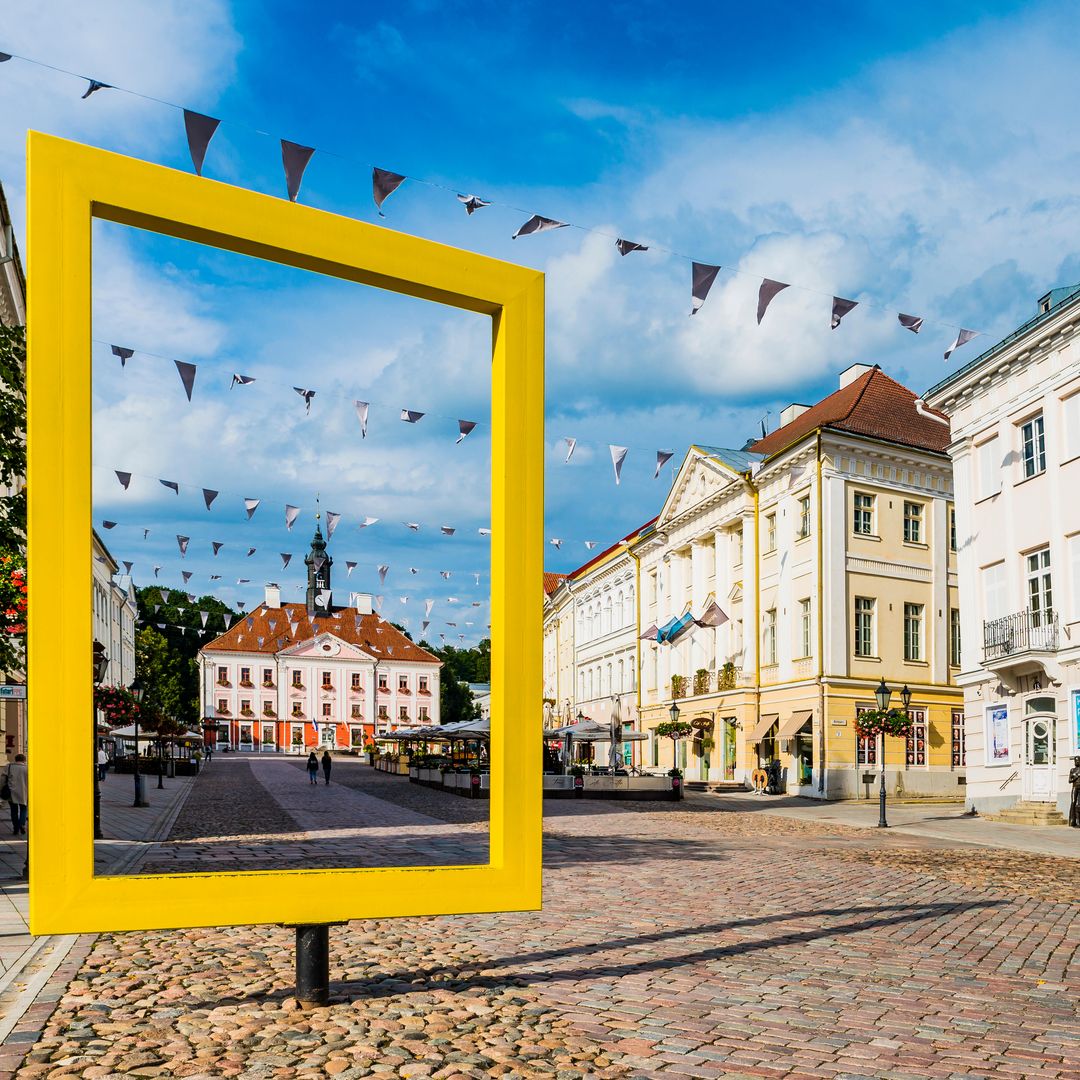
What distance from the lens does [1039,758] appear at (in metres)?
26.8

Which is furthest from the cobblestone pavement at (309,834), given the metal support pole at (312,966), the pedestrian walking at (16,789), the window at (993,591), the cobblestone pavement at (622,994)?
the window at (993,591)

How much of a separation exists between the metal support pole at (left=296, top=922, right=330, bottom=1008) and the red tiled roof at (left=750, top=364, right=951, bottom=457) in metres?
35.2

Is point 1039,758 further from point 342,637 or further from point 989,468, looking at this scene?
point 342,637

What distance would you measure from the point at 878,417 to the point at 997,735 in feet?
56.2

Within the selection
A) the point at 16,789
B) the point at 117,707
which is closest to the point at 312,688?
the point at 117,707

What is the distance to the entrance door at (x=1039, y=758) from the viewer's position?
26.4 m

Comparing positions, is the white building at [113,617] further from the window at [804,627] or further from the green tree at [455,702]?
the window at [804,627]

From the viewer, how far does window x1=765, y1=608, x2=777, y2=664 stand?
143 ft

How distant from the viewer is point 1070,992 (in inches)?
306

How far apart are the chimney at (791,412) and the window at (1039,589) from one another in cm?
2471

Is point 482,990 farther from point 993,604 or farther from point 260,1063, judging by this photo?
point 993,604

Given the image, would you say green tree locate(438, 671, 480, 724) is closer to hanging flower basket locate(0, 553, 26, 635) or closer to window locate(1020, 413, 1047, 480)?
window locate(1020, 413, 1047, 480)

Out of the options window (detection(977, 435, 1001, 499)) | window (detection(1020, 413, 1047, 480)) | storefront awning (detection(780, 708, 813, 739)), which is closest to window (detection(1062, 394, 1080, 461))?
window (detection(1020, 413, 1047, 480))

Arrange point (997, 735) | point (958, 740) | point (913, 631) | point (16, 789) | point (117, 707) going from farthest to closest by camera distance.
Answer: point (117, 707) → point (913, 631) → point (958, 740) → point (997, 735) → point (16, 789)
